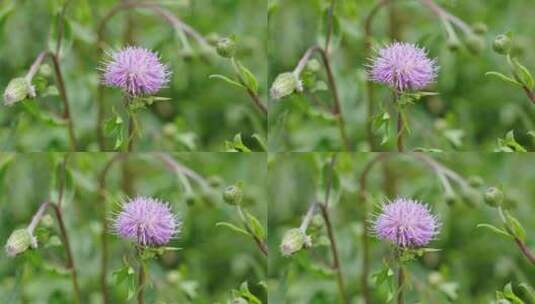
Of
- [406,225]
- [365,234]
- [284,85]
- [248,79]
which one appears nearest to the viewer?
[406,225]

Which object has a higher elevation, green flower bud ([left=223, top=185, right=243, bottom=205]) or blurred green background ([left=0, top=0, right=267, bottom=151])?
blurred green background ([left=0, top=0, right=267, bottom=151])

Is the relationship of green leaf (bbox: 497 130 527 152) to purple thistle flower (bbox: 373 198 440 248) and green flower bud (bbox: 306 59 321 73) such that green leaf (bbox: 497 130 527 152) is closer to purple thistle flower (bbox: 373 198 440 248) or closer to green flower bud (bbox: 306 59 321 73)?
purple thistle flower (bbox: 373 198 440 248)

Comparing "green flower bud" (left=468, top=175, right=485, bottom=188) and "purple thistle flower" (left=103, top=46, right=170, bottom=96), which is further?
"green flower bud" (left=468, top=175, right=485, bottom=188)

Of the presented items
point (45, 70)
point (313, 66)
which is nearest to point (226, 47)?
point (313, 66)

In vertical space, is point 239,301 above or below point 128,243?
below

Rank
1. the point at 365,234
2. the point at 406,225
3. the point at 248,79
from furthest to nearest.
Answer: the point at 365,234
the point at 248,79
the point at 406,225

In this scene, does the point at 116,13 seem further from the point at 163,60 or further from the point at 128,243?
the point at 128,243

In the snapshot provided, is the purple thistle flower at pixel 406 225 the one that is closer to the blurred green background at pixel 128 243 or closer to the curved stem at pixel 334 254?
the curved stem at pixel 334 254

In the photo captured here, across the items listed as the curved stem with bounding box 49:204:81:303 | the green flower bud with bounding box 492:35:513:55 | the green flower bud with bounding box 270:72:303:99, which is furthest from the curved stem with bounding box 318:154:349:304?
the curved stem with bounding box 49:204:81:303

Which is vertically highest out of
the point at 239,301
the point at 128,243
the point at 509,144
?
the point at 509,144
